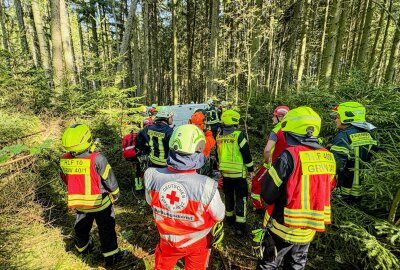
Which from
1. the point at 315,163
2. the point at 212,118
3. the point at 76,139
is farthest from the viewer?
the point at 212,118

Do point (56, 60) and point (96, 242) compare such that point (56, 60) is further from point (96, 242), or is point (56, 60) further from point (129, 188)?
point (96, 242)

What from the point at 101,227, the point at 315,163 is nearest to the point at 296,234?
the point at 315,163

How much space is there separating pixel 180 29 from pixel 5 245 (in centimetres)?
2812

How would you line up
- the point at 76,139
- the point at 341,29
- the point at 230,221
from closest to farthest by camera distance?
1. the point at 76,139
2. the point at 230,221
3. the point at 341,29

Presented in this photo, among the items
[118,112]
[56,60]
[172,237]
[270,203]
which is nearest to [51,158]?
[118,112]

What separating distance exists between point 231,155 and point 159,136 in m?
1.74

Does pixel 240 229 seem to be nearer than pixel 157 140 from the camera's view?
Yes

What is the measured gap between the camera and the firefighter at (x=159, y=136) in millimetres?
5211

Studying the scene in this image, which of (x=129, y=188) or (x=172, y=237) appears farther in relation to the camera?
(x=129, y=188)

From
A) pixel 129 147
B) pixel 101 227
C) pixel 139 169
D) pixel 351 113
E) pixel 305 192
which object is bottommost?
pixel 139 169

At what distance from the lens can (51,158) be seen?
17.5 ft

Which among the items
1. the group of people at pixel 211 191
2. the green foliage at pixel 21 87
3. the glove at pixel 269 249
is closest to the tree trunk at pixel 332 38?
the group of people at pixel 211 191

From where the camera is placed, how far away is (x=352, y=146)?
139 inches

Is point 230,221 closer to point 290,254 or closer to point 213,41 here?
point 290,254
